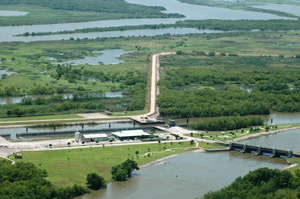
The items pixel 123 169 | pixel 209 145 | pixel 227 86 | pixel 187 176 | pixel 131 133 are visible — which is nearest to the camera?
pixel 123 169

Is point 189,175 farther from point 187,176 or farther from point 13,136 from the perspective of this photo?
point 13,136

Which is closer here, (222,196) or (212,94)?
(222,196)

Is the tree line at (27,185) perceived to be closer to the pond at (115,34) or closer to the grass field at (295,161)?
the grass field at (295,161)

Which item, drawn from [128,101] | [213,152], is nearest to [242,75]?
[128,101]

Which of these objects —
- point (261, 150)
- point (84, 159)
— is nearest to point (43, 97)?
point (84, 159)

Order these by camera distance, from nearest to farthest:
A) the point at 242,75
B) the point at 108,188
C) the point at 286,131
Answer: the point at 108,188 → the point at 286,131 → the point at 242,75

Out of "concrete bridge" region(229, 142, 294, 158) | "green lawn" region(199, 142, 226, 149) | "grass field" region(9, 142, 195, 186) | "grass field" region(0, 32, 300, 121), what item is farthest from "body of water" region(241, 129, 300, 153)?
"grass field" region(0, 32, 300, 121)

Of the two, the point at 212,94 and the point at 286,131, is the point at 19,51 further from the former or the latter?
the point at 286,131
